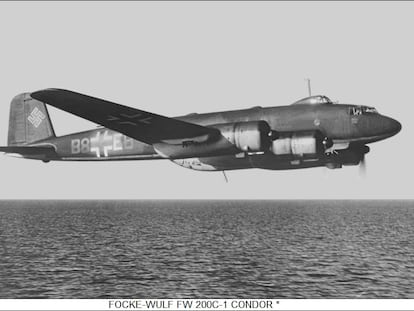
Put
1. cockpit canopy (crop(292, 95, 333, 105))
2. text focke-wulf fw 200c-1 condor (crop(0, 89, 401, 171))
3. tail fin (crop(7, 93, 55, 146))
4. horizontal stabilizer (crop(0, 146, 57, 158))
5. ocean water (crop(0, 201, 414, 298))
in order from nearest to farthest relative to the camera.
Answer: text focke-wulf fw 200c-1 condor (crop(0, 89, 401, 171))
cockpit canopy (crop(292, 95, 333, 105))
horizontal stabilizer (crop(0, 146, 57, 158))
tail fin (crop(7, 93, 55, 146))
ocean water (crop(0, 201, 414, 298))

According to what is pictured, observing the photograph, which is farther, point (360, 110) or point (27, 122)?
point (27, 122)

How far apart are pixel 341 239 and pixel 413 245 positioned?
11231 mm

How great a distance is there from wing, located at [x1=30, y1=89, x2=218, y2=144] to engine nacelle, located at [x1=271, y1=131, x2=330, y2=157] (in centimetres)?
275

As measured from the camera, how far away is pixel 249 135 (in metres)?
24.7

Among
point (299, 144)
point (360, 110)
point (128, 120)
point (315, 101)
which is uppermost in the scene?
point (315, 101)

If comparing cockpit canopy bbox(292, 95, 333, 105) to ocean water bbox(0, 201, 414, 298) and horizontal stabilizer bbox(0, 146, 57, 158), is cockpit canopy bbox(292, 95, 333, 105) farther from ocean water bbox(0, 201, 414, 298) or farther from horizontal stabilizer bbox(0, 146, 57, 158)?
ocean water bbox(0, 201, 414, 298)

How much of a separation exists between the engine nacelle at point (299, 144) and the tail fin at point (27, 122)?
536 inches

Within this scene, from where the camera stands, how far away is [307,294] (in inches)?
1661

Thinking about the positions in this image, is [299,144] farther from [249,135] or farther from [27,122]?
[27,122]

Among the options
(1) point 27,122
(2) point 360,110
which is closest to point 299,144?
(2) point 360,110

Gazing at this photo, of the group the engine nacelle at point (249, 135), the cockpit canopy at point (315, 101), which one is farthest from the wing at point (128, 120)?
the cockpit canopy at point (315, 101)

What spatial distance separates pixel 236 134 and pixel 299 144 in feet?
8.71

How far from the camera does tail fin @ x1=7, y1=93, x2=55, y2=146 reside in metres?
32.9

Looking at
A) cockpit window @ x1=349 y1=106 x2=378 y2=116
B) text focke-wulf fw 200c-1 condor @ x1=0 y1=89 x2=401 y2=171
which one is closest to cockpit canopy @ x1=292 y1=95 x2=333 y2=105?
text focke-wulf fw 200c-1 condor @ x1=0 y1=89 x2=401 y2=171
